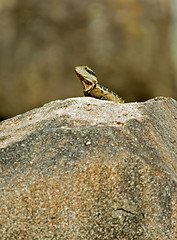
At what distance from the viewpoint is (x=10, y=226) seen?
11.6 ft

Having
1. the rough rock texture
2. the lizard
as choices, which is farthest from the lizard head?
the rough rock texture

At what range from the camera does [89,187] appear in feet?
11.8

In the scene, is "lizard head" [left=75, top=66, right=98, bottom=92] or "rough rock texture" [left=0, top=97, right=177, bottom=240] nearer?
"rough rock texture" [left=0, top=97, right=177, bottom=240]

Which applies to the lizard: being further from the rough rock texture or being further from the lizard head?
the rough rock texture

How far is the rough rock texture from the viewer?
3.51m

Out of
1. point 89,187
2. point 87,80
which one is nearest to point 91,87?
point 87,80

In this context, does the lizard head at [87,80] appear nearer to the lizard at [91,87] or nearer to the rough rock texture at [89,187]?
the lizard at [91,87]

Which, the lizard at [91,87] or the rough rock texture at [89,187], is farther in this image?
the lizard at [91,87]

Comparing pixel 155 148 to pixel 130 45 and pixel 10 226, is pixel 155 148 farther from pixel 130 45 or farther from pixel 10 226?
pixel 130 45

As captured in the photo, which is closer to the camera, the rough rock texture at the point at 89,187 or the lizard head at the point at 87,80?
the rough rock texture at the point at 89,187

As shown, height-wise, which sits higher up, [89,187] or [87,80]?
[87,80]

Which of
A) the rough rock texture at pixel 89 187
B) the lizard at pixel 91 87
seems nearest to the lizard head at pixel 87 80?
the lizard at pixel 91 87

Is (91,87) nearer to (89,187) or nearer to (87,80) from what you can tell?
(87,80)

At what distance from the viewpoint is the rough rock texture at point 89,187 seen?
138 inches
